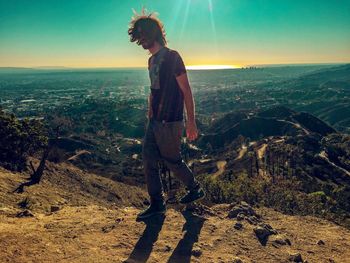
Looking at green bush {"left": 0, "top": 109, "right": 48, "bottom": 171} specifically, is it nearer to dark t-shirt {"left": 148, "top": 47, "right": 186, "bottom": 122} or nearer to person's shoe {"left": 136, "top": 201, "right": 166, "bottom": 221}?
person's shoe {"left": 136, "top": 201, "right": 166, "bottom": 221}

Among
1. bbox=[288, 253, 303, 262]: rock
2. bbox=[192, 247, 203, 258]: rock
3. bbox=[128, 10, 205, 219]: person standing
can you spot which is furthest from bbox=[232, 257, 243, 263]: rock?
bbox=[128, 10, 205, 219]: person standing

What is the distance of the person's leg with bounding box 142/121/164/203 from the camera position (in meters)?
5.33

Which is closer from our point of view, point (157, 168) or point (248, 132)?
point (157, 168)

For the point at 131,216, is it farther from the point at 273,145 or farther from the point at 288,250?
the point at 273,145

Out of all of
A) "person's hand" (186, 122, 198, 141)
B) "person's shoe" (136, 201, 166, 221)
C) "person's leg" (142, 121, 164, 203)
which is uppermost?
"person's hand" (186, 122, 198, 141)

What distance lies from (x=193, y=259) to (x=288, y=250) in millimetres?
1606

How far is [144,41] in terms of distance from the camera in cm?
503

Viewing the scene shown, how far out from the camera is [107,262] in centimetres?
407

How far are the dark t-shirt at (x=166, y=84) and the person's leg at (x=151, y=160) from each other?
0.34 metres

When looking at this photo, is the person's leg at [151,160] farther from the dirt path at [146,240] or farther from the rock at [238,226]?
the rock at [238,226]

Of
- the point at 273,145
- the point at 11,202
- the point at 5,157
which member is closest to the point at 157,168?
the point at 11,202

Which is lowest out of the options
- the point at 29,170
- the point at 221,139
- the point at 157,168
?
the point at 221,139

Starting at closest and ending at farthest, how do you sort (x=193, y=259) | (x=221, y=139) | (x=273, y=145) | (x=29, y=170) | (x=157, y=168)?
1. (x=193, y=259)
2. (x=157, y=168)
3. (x=29, y=170)
4. (x=273, y=145)
5. (x=221, y=139)

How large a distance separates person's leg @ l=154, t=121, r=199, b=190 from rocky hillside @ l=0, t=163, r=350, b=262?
0.86 metres
